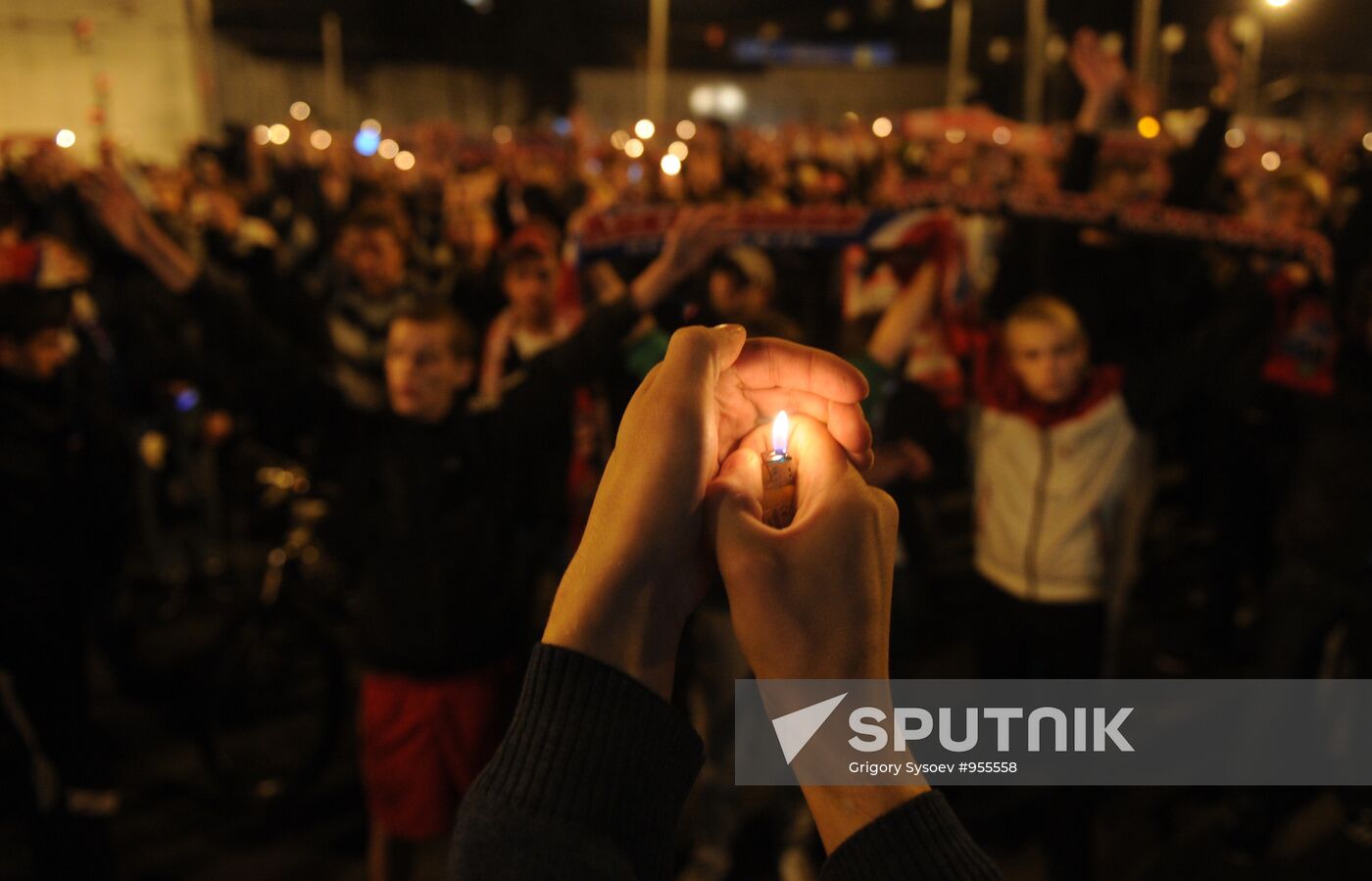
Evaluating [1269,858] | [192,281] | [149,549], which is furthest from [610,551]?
[149,549]

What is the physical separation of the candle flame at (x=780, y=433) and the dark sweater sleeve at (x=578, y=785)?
0.86ft

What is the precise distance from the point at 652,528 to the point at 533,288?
3.58 meters

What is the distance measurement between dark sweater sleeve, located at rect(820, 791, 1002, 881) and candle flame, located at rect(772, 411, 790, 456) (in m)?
0.34

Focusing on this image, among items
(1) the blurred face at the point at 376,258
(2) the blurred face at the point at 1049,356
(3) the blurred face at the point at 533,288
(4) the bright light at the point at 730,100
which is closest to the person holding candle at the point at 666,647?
(2) the blurred face at the point at 1049,356

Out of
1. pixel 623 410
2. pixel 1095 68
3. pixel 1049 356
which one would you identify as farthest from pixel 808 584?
pixel 1095 68

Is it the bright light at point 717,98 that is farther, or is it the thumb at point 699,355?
the bright light at point 717,98

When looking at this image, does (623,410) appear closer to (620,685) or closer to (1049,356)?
(1049,356)

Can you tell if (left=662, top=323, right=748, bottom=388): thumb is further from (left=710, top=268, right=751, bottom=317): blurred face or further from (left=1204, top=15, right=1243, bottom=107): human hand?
(left=1204, top=15, right=1243, bottom=107): human hand

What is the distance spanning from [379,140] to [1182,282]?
19787 millimetres

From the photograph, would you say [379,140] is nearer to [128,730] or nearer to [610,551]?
[128,730]

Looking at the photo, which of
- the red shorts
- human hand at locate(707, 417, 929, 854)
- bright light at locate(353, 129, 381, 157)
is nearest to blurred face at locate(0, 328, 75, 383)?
the red shorts

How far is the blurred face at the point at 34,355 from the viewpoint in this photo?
10.8ft

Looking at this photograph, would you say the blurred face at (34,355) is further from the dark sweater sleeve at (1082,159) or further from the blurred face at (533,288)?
the dark sweater sleeve at (1082,159)

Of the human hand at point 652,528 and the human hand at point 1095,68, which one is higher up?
the human hand at point 1095,68
